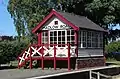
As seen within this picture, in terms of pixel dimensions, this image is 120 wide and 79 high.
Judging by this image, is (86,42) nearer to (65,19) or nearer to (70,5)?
(65,19)

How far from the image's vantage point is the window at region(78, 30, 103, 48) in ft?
85.4

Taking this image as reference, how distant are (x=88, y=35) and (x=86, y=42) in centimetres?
69

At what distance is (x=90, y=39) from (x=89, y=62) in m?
1.89

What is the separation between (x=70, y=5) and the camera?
41.8 meters

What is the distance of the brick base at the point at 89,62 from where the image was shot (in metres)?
25.4

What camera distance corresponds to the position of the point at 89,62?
2720cm

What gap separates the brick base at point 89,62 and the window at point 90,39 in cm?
105

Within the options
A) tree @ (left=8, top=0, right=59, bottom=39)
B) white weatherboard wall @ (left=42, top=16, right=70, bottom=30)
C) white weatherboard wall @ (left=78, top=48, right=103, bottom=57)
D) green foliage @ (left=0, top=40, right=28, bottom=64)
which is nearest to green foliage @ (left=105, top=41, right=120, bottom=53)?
tree @ (left=8, top=0, right=59, bottom=39)

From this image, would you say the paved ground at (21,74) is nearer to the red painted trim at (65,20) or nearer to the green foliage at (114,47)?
the red painted trim at (65,20)

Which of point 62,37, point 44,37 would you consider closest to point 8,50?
point 44,37

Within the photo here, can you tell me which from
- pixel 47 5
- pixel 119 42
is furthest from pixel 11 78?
pixel 119 42

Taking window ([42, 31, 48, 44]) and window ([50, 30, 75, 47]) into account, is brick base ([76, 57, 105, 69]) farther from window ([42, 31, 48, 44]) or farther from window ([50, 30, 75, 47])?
window ([42, 31, 48, 44])

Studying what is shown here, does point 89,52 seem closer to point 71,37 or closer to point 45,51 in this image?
point 71,37

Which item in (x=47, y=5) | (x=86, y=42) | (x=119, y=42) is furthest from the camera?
(x=119, y=42)
